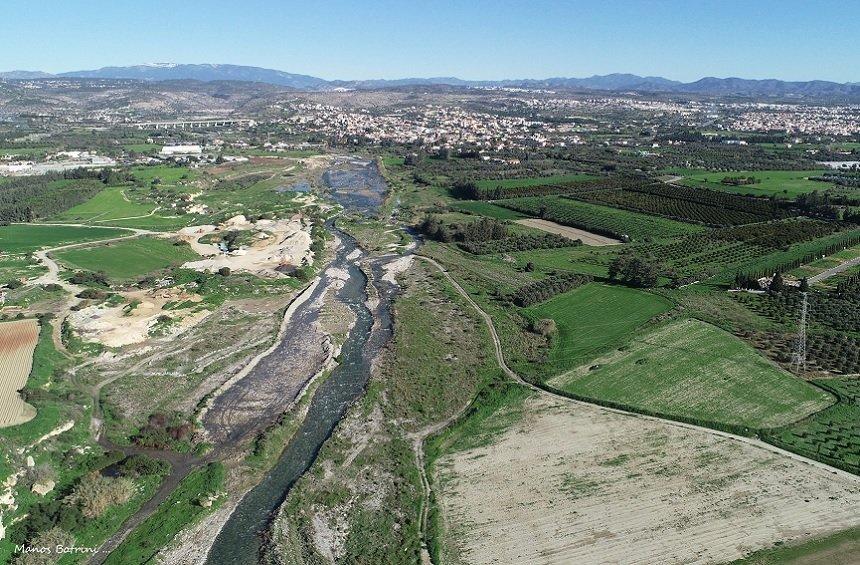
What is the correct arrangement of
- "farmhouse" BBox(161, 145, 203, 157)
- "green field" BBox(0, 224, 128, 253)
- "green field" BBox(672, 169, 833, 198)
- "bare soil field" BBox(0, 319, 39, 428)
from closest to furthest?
"bare soil field" BBox(0, 319, 39, 428)
"green field" BBox(0, 224, 128, 253)
"green field" BBox(672, 169, 833, 198)
"farmhouse" BBox(161, 145, 203, 157)

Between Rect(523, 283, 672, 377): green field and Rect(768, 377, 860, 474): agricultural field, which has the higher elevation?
Rect(523, 283, 672, 377): green field

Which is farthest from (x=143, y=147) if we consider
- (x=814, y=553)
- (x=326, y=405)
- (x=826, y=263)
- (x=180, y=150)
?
(x=814, y=553)

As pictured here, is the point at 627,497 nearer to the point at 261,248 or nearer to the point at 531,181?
the point at 261,248

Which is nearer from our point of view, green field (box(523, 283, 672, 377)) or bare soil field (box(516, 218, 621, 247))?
green field (box(523, 283, 672, 377))

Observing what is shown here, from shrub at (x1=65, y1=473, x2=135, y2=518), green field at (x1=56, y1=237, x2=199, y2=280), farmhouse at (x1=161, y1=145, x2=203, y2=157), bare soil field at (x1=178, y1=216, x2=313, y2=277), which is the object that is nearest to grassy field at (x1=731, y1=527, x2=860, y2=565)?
shrub at (x1=65, y1=473, x2=135, y2=518)

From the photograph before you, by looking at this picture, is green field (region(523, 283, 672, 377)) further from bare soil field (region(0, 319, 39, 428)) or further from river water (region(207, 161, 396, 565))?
bare soil field (region(0, 319, 39, 428))

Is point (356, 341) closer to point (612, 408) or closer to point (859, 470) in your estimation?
point (612, 408)

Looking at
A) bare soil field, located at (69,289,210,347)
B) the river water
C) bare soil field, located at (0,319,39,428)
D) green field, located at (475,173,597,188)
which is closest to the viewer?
the river water

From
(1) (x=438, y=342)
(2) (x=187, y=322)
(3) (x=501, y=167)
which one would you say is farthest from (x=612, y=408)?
(3) (x=501, y=167)
